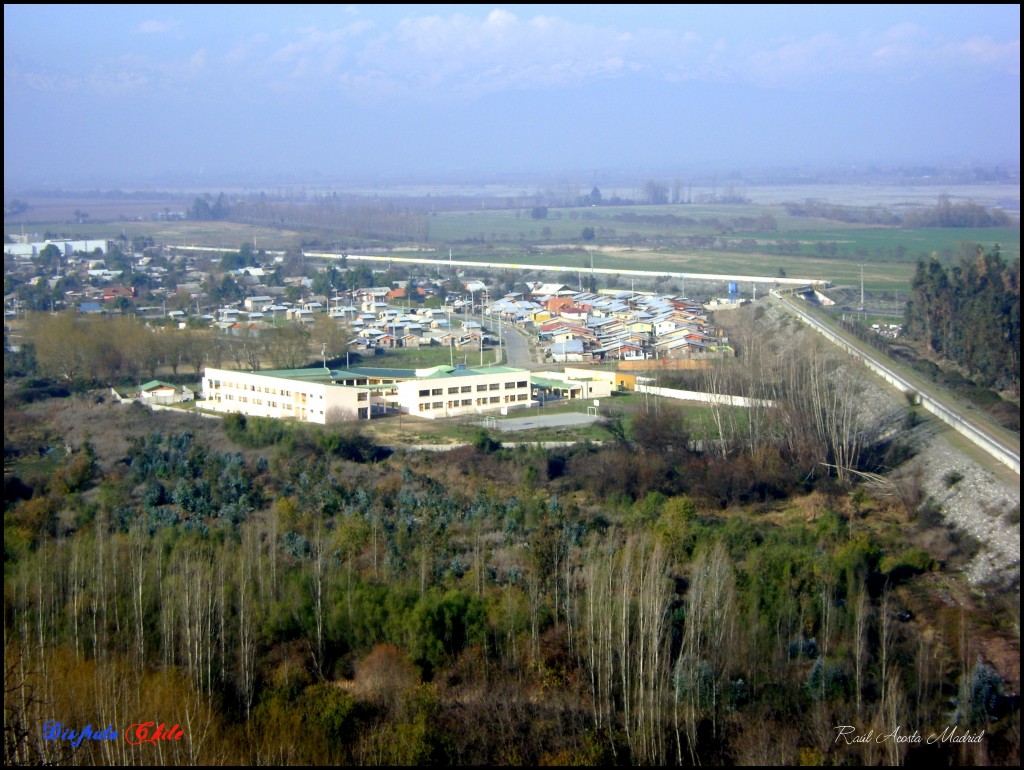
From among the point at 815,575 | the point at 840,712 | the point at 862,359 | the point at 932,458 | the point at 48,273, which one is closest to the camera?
the point at 840,712

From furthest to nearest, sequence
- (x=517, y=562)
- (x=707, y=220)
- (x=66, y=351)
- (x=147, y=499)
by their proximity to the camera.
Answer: (x=707, y=220) → (x=66, y=351) → (x=147, y=499) → (x=517, y=562)

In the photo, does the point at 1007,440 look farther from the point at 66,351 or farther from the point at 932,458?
the point at 66,351

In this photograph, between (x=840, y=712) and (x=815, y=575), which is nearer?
(x=840, y=712)

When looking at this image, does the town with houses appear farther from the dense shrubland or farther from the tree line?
the dense shrubland

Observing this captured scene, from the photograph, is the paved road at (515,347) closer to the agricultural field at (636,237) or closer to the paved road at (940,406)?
the paved road at (940,406)

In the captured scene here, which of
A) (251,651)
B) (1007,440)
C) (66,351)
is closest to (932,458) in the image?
(1007,440)

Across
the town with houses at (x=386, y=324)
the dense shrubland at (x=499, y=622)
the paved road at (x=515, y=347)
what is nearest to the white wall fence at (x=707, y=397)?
the town with houses at (x=386, y=324)

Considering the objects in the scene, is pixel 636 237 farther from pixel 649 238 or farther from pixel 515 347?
pixel 515 347
